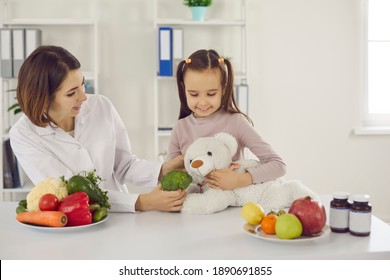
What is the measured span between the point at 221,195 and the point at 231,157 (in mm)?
134

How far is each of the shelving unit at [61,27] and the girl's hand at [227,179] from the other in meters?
2.03

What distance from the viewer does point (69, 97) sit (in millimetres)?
1981

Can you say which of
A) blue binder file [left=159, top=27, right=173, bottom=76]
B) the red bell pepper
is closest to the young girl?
the red bell pepper

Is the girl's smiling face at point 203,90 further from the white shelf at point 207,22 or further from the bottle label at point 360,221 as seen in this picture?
the white shelf at point 207,22

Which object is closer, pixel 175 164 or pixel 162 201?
pixel 162 201

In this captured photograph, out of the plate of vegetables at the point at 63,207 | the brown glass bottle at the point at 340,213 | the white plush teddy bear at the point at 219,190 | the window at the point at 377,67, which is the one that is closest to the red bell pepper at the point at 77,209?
the plate of vegetables at the point at 63,207

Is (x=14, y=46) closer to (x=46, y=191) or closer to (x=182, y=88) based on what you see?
(x=182, y=88)

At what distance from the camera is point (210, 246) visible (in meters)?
1.51

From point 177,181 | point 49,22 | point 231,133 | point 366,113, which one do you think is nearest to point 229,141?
point 231,133

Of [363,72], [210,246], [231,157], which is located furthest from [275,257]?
[363,72]

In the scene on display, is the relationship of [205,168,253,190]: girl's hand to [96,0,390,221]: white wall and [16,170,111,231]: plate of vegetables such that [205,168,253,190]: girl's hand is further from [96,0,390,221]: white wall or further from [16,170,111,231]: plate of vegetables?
[96,0,390,221]: white wall

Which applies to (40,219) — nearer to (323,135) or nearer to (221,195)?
(221,195)

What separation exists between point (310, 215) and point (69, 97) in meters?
0.93

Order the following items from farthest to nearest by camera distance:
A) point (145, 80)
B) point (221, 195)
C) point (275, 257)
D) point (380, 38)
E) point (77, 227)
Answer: point (380, 38)
point (145, 80)
point (221, 195)
point (77, 227)
point (275, 257)
